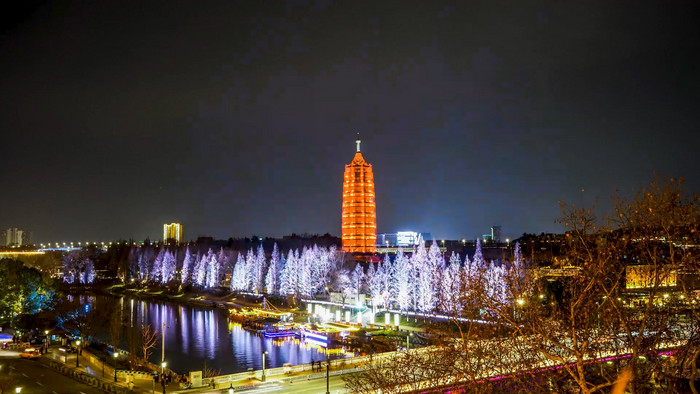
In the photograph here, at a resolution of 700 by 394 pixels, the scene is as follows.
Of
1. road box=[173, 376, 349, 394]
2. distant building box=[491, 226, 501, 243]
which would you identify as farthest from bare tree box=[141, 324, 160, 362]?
distant building box=[491, 226, 501, 243]

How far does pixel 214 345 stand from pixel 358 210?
195 ft

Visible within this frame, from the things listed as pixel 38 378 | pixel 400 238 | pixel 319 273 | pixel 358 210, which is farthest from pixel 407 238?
pixel 38 378

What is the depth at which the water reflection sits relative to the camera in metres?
42.5

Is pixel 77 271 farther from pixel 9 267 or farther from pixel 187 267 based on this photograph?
pixel 9 267

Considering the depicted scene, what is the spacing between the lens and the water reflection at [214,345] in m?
42.5

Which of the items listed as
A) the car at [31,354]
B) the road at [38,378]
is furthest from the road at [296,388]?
the car at [31,354]

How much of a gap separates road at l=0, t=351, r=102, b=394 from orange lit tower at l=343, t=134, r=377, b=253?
232 ft

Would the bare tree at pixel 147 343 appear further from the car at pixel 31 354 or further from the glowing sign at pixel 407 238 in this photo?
the glowing sign at pixel 407 238

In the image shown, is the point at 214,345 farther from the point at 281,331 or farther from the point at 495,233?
the point at 495,233

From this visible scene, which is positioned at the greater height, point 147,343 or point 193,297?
point 147,343

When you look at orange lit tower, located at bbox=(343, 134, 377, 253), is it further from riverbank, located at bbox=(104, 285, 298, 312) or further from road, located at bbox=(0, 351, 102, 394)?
road, located at bbox=(0, 351, 102, 394)

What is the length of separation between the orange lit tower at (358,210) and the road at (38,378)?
7060 centimetres

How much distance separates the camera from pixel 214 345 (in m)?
49.8

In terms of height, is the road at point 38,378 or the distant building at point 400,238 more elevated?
the distant building at point 400,238
